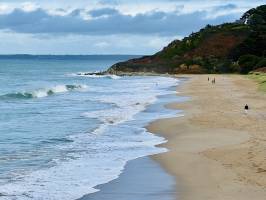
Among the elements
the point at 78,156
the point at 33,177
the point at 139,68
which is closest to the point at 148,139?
the point at 78,156

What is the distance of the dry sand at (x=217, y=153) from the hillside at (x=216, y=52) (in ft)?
210

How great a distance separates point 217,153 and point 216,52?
96.1m

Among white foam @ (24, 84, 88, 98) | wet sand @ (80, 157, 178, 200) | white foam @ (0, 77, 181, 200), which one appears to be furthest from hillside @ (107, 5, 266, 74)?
wet sand @ (80, 157, 178, 200)

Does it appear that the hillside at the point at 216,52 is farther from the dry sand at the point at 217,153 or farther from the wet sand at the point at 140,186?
the wet sand at the point at 140,186

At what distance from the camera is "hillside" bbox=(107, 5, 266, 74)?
98.6 metres

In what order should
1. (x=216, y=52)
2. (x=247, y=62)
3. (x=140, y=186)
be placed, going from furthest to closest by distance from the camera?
(x=216, y=52), (x=247, y=62), (x=140, y=186)

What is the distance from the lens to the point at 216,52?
111562 millimetres

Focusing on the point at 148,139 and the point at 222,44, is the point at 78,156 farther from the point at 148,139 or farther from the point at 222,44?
the point at 222,44

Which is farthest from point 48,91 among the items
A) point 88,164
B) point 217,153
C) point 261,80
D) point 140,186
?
point 140,186

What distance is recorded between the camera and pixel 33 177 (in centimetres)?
1406

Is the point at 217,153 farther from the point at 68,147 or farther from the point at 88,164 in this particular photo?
the point at 68,147

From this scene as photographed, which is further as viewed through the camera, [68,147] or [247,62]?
[247,62]

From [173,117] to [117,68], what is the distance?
91.2 m

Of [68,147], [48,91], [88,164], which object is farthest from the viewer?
[48,91]
